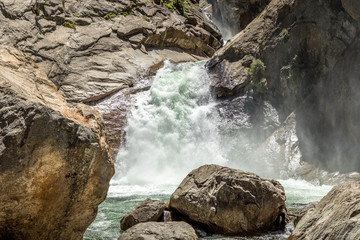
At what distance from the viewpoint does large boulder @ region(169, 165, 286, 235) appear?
841cm

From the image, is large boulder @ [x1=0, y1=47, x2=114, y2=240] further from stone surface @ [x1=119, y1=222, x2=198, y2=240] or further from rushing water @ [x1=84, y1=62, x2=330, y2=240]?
rushing water @ [x1=84, y1=62, x2=330, y2=240]

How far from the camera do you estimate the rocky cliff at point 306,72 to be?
57.0 ft

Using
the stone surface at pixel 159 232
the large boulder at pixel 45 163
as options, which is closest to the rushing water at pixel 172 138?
the stone surface at pixel 159 232

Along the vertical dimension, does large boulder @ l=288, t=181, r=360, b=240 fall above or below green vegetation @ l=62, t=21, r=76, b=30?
below

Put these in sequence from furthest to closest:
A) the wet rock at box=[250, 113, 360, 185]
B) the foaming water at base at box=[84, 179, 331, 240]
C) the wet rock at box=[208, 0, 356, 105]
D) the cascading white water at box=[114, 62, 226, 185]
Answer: the wet rock at box=[208, 0, 356, 105] → the cascading white water at box=[114, 62, 226, 185] → the wet rock at box=[250, 113, 360, 185] → the foaming water at base at box=[84, 179, 331, 240]

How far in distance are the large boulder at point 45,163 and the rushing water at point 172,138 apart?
30.5ft

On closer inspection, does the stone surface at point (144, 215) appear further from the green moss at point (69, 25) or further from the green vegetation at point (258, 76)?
the green moss at point (69, 25)

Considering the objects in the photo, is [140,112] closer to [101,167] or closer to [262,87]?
[262,87]

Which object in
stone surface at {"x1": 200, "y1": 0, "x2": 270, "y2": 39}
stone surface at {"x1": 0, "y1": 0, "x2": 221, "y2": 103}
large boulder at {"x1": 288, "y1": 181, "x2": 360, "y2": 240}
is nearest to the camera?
large boulder at {"x1": 288, "y1": 181, "x2": 360, "y2": 240}

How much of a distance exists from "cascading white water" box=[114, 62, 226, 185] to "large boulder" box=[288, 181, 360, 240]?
39.8 ft

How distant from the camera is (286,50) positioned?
2073cm

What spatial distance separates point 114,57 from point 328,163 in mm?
14647

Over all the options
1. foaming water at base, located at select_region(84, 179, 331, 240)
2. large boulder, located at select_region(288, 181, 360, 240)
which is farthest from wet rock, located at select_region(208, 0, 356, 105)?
large boulder, located at select_region(288, 181, 360, 240)

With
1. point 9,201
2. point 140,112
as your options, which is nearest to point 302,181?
point 140,112
